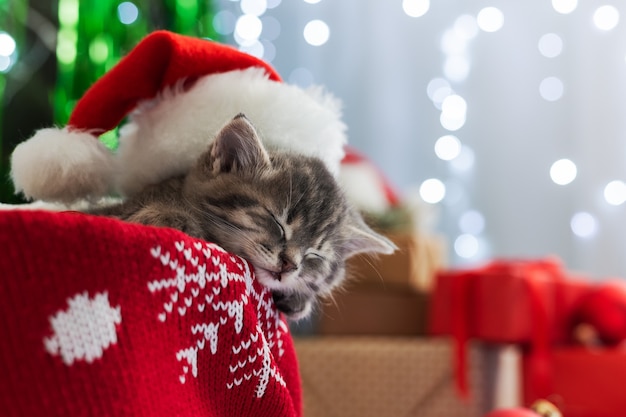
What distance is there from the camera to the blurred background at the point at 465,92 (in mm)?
1911

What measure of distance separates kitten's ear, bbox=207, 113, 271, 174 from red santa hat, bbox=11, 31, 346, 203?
2.5 inches

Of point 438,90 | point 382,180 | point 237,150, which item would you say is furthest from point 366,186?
point 237,150

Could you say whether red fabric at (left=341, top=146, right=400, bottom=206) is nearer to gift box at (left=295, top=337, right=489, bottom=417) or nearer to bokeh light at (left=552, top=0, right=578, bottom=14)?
gift box at (left=295, top=337, right=489, bottom=417)

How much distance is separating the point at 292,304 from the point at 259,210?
4.7 inches

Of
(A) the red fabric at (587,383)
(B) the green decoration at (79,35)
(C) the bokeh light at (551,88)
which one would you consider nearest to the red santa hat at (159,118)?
(A) the red fabric at (587,383)

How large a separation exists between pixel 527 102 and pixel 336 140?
135cm

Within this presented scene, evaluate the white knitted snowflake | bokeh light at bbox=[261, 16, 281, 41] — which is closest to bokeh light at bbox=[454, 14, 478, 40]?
bokeh light at bbox=[261, 16, 281, 41]

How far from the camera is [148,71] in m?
0.77

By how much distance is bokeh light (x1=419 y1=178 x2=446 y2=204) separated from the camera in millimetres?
2086

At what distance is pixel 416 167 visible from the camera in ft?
6.93

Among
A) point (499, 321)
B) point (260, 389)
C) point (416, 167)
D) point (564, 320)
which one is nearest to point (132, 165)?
point (260, 389)

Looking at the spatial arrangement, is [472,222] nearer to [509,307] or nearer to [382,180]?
[382,180]

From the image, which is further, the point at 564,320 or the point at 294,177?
the point at 564,320

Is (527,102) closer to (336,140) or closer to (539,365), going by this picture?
(539,365)
